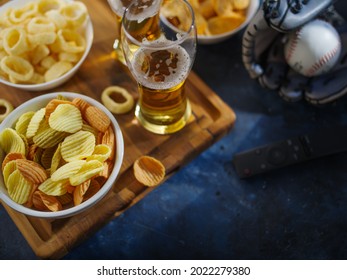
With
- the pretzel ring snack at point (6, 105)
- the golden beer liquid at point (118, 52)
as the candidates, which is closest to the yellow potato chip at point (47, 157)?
the pretzel ring snack at point (6, 105)

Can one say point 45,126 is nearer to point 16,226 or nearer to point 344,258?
point 16,226

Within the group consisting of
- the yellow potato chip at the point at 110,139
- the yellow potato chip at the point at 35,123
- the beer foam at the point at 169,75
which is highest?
the beer foam at the point at 169,75

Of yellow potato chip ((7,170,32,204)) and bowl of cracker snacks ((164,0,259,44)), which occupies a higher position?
bowl of cracker snacks ((164,0,259,44))

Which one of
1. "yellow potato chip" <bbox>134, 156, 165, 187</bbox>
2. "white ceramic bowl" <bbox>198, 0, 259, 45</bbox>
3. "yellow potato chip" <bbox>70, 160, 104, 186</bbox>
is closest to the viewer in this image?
"yellow potato chip" <bbox>70, 160, 104, 186</bbox>

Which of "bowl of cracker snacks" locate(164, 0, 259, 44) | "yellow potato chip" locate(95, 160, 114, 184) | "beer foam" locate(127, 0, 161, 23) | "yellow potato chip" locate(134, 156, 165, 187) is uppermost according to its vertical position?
"beer foam" locate(127, 0, 161, 23)

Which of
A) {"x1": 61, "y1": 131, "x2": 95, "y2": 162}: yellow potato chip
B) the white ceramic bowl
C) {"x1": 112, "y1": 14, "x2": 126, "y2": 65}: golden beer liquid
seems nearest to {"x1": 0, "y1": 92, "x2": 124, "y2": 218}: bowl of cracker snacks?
{"x1": 61, "y1": 131, "x2": 95, "y2": 162}: yellow potato chip

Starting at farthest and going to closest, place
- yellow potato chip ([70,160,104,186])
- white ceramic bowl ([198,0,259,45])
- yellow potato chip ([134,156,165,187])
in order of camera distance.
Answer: white ceramic bowl ([198,0,259,45])
yellow potato chip ([134,156,165,187])
yellow potato chip ([70,160,104,186])

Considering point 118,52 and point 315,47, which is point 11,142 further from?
point 315,47

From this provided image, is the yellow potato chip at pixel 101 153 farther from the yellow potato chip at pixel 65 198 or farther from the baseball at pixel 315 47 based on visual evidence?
the baseball at pixel 315 47

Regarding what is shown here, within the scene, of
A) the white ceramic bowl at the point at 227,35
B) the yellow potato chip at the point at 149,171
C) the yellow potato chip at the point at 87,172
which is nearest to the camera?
the yellow potato chip at the point at 87,172

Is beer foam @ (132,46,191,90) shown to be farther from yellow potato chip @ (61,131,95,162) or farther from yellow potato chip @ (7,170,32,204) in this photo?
yellow potato chip @ (7,170,32,204)
